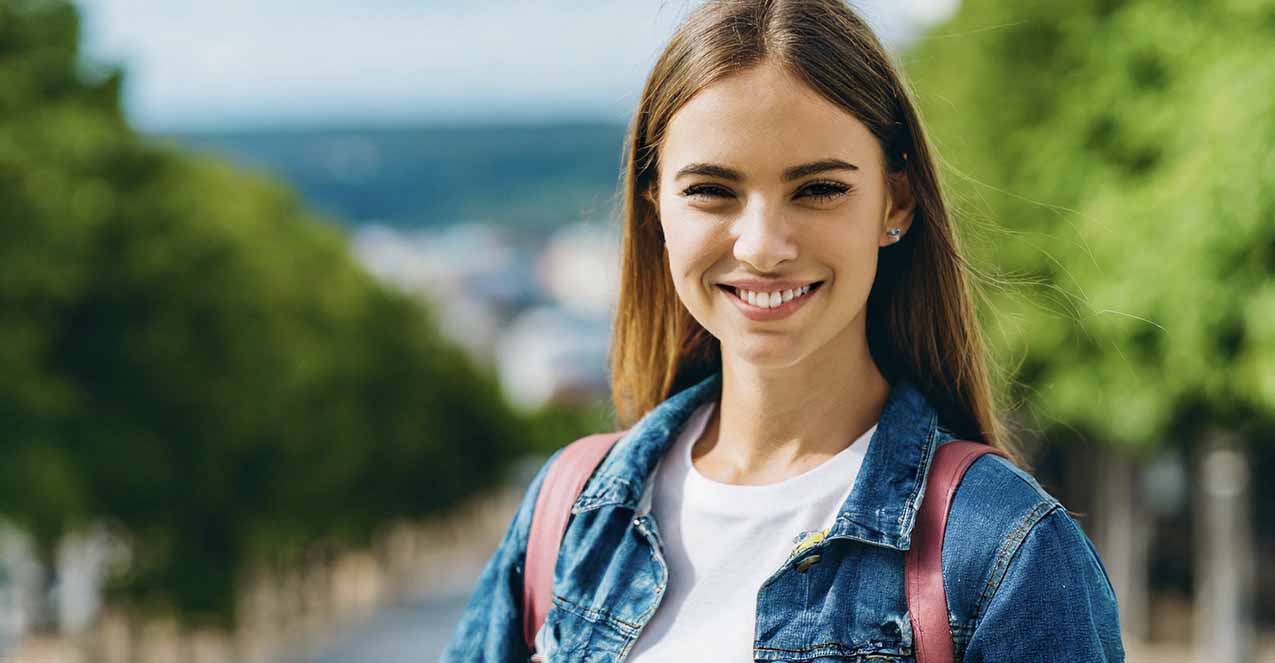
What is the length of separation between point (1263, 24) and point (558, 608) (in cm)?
1047

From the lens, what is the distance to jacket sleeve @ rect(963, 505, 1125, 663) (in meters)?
2.12

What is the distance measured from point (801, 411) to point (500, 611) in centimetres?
57

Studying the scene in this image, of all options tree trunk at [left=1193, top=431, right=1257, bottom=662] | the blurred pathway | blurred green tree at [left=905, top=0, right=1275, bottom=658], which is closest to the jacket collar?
blurred green tree at [left=905, top=0, right=1275, bottom=658]

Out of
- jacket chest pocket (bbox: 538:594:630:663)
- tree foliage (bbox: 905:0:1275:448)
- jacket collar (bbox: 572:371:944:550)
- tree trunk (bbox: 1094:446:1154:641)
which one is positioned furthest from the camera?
tree trunk (bbox: 1094:446:1154:641)

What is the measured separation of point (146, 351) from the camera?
21219 millimetres

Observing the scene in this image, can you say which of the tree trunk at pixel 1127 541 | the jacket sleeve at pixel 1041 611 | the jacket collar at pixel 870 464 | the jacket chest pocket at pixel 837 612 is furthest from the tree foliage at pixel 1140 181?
the jacket sleeve at pixel 1041 611

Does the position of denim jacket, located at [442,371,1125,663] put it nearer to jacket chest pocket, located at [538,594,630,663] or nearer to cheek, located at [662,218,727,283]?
jacket chest pocket, located at [538,594,630,663]

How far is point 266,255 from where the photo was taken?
88.9ft

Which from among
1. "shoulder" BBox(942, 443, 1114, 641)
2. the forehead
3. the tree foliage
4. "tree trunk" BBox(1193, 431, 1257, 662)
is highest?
the tree foliage

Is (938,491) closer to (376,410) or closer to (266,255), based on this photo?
(266,255)

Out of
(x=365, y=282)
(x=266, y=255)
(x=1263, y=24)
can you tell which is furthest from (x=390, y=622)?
(x=1263, y=24)

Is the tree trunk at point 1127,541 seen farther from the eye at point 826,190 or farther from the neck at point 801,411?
the eye at point 826,190

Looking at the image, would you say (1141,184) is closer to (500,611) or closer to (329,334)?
(500,611)

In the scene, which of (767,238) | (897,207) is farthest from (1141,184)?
(767,238)
